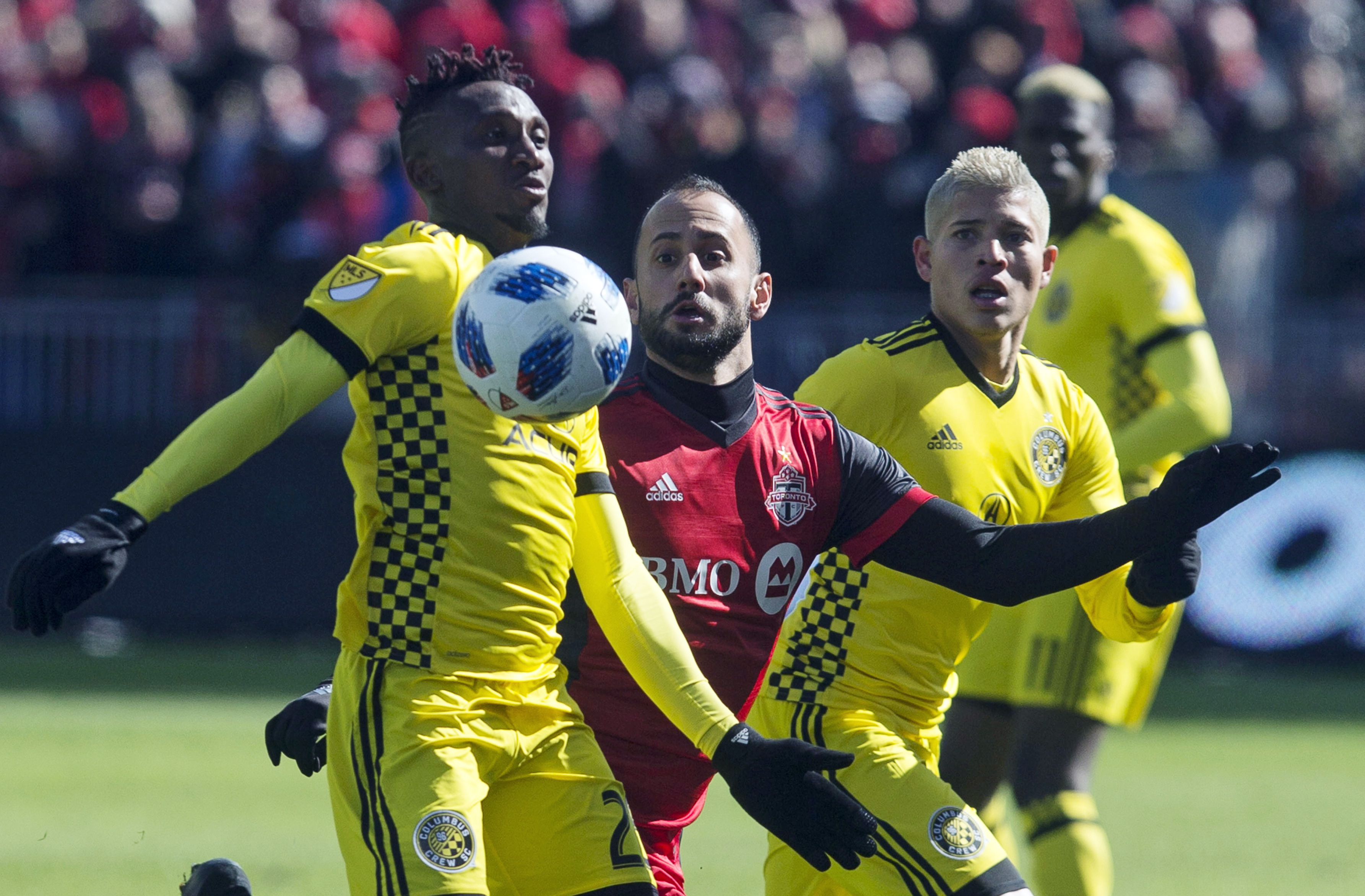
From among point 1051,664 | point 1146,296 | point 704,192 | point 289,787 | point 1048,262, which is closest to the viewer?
point 704,192

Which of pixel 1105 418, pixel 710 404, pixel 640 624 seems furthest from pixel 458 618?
pixel 1105 418

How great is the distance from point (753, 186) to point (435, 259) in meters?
8.68

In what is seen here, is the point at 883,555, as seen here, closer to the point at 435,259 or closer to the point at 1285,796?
the point at 435,259

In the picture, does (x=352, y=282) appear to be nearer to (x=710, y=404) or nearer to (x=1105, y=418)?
(x=710, y=404)

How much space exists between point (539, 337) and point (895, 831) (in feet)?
4.53

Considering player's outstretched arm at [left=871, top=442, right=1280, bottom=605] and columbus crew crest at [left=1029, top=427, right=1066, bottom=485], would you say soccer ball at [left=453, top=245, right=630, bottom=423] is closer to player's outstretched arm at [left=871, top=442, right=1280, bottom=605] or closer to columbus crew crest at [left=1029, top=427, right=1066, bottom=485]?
player's outstretched arm at [left=871, top=442, right=1280, bottom=605]

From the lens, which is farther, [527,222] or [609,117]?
[609,117]

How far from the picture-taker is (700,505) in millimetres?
4438

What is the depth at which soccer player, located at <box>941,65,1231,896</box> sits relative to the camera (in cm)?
592

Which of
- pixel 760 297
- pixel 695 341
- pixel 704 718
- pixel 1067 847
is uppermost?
pixel 760 297

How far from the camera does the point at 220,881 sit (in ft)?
15.4

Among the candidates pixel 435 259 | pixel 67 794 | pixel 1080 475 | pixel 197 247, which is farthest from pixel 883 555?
pixel 197 247

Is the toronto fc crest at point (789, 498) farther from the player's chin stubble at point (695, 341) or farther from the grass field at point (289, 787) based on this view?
the grass field at point (289, 787)

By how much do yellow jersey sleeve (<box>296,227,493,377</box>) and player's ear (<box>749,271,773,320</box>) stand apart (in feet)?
2.32
